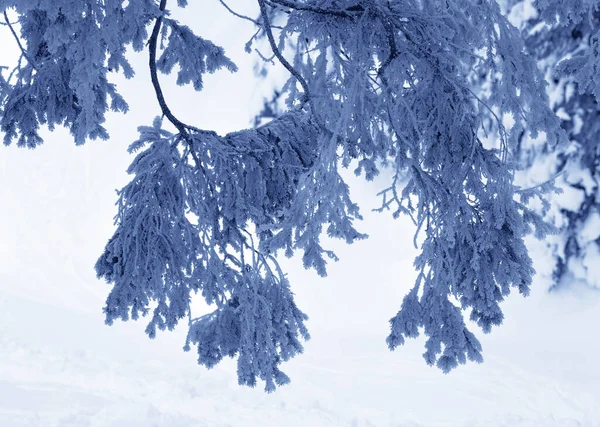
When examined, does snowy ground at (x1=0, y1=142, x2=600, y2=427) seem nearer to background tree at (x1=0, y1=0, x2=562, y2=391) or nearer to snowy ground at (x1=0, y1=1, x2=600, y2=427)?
snowy ground at (x1=0, y1=1, x2=600, y2=427)

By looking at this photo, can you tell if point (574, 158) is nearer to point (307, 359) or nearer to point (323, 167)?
point (307, 359)

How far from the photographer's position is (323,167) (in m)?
3.23

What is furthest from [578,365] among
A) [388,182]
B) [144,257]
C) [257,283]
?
[144,257]

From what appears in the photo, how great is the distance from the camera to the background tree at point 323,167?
3.33 m

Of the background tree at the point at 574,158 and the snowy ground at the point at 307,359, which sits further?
the background tree at the point at 574,158

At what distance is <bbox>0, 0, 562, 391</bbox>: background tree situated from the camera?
3.33 m

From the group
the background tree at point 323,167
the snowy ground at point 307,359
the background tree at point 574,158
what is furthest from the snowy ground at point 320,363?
the background tree at point 323,167

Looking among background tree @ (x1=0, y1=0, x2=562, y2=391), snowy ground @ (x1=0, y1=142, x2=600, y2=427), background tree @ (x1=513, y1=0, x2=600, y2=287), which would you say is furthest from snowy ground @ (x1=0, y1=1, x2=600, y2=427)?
background tree @ (x1=0, y1=0, x2=562, y2=391)

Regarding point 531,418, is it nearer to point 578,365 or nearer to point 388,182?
point 578,365

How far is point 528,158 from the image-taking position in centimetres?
1105

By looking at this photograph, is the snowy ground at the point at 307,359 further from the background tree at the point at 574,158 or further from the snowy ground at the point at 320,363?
the background tree at the point at 574,158

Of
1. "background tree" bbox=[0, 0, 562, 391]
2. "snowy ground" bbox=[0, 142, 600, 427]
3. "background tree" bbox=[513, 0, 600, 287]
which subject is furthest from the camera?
"background tree" bbox=[513, 0, 600, 287]

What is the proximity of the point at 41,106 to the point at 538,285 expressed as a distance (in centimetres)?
915

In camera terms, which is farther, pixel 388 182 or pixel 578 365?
pixel 388 182
